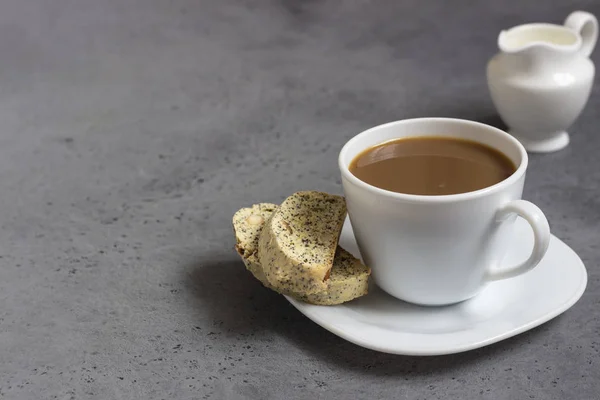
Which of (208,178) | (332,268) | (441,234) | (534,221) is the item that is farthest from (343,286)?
(208,178)

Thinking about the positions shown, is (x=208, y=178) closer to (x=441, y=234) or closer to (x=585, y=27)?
(x=441, y=234)

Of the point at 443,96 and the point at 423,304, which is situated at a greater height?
the point at 423,304

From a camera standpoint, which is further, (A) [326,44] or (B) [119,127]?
(A) [326,44]

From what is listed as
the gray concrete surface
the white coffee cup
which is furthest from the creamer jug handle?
the white coffee cup

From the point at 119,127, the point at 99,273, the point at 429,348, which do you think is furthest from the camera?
the point at 119,127

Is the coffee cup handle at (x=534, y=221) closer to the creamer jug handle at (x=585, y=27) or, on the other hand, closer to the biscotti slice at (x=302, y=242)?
the biscotti slice at (x=302, y=242)

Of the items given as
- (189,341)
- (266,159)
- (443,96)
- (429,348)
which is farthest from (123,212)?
(443,96)

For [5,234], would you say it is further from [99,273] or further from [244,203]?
[244,203]
